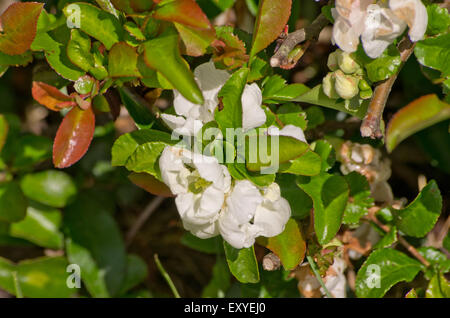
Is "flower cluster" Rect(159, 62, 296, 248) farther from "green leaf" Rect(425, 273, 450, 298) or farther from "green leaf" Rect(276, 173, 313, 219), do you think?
"green leaf" Rect(425, 273, 450, 298)

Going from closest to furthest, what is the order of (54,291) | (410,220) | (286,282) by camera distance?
1. (410,220)
2. (286,282)
3. (54,291)

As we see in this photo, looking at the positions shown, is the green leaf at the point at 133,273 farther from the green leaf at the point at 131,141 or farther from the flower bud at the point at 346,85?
the flower bud at the point at 346,85

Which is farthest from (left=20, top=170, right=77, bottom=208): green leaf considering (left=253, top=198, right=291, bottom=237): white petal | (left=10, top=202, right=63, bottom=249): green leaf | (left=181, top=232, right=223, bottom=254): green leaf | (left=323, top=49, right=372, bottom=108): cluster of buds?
(left=323, top=49, right=372, bottom=108): cluster of buds

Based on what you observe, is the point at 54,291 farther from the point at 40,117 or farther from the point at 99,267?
the point at 40,117

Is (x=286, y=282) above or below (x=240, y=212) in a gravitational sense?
below

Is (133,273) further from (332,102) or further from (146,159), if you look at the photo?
(332,102)

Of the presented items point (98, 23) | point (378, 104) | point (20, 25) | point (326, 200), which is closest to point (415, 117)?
point (378, 104)

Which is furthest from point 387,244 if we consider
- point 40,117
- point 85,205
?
point 40,117
